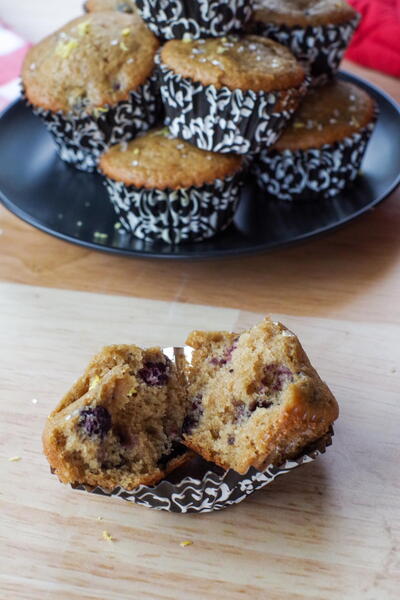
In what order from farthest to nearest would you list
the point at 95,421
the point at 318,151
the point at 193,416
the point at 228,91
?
the point at 318,151, the point at 228,91, the point at 193,416, the point at 95,421

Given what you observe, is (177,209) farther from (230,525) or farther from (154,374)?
(230,525)

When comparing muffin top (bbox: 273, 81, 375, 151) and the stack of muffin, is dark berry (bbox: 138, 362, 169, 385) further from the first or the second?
muffin top (bbox: 273, 81, 375, 151)

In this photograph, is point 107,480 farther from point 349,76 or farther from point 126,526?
point 349,76

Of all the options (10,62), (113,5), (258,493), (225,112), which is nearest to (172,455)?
(258,493)

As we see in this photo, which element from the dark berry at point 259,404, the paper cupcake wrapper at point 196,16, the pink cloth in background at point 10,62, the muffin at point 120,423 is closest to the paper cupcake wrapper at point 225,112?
the paper cupcake wrapper at point 196,16

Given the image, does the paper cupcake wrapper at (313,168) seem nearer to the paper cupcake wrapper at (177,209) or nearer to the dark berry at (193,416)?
the paper cupcake wrapper at (177,209)

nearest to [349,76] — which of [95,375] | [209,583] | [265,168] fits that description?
[265,168]

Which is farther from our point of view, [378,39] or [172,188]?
[378,39]

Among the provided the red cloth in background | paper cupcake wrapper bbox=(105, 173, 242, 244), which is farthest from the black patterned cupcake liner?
the red cloth in background
